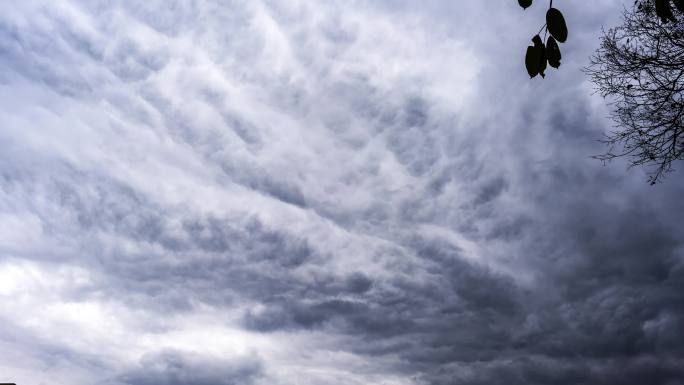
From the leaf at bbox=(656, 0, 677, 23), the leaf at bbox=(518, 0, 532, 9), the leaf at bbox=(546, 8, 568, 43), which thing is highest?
the leaf at bbox=(518, 0, 532, 9)

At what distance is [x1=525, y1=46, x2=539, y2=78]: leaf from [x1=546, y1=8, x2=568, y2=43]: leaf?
27 centimetres

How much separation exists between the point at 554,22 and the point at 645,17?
12.1 m

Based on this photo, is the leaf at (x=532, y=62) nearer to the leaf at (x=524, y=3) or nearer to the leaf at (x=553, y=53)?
the leaf at (x=553, y=53)

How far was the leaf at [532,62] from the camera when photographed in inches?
125

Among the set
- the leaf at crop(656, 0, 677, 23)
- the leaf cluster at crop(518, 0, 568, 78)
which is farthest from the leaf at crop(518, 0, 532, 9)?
the leaf at crop(656, 0, 677, 23)

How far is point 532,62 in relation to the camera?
3186 millimetres

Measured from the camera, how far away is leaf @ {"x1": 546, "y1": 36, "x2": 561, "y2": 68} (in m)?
3.15

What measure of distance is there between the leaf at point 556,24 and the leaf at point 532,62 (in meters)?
0.27

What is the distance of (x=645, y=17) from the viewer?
1231 cm

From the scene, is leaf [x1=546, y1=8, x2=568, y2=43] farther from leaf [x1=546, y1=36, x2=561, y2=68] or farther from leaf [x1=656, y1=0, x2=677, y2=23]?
leaf [x1=656, y1=0, x2=677, y2=23]

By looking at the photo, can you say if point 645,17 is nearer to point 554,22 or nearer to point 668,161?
point 668,161

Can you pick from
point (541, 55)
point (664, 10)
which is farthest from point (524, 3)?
point (664, 10)

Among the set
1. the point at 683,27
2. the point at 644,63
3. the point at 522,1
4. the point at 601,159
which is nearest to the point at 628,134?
the point at 601,159

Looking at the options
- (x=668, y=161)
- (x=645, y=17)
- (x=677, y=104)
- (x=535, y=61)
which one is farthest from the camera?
(x=645, y=17)
